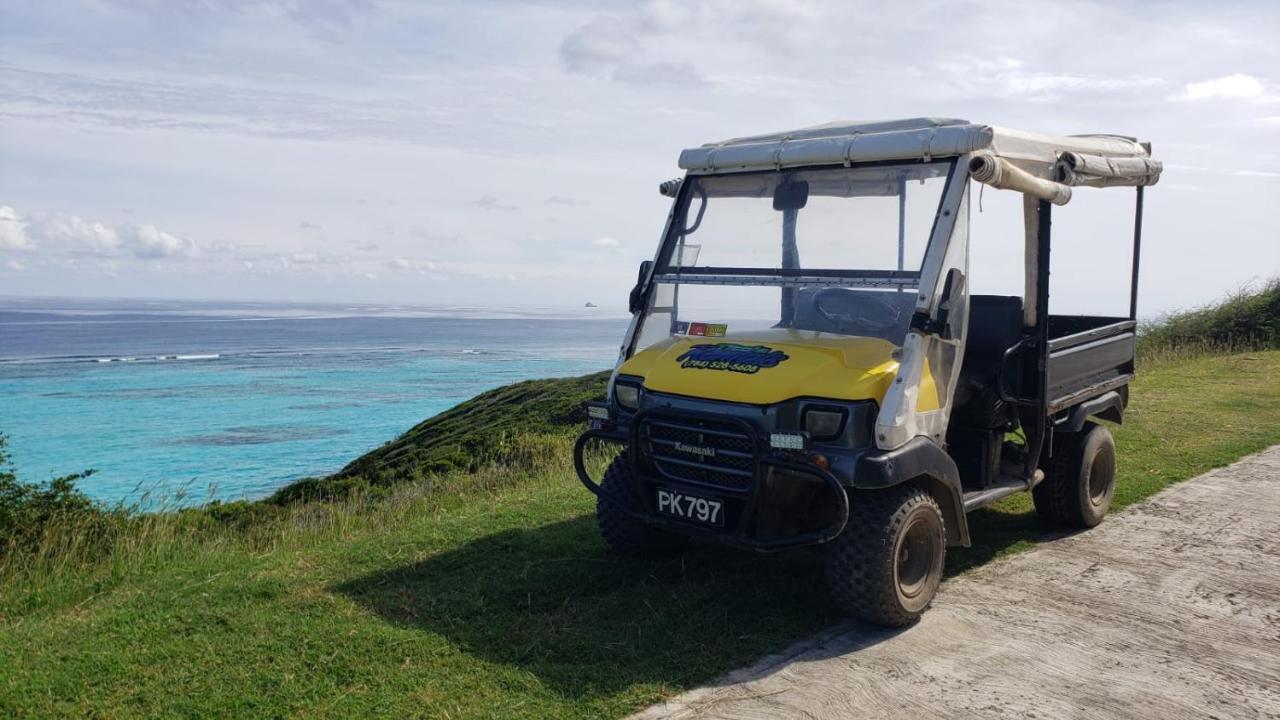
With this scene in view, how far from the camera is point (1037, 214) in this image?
255 inches

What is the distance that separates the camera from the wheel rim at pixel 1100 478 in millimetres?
7355

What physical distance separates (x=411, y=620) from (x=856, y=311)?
3.06 meters

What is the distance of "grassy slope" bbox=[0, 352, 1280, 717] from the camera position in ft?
14.5

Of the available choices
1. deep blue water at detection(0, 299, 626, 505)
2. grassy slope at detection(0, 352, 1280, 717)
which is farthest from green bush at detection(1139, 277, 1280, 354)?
deep blue water at detection(0, 299, 626, 505)

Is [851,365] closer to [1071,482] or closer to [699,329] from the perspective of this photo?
[699,329]

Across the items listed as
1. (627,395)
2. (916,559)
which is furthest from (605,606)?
(916,559)

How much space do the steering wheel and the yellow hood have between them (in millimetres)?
153

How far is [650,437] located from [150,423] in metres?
36.6

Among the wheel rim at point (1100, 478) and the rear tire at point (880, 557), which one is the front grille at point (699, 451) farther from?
the wheel rim at point (1100, 478)

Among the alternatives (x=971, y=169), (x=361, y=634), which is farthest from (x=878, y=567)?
(x=361, y=634)

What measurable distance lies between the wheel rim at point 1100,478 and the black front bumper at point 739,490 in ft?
9.94

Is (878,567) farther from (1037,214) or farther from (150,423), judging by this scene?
(150,423)

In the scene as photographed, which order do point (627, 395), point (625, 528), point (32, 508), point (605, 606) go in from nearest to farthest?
point (605, 606)
point (627, 395)
point (625, 528)
point (32, 508)

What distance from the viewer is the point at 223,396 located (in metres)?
45.9
